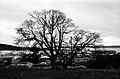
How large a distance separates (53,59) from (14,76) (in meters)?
30.4

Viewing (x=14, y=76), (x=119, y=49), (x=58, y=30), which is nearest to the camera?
(x=14, y=76)

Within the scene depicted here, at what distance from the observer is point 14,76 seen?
1667 cm

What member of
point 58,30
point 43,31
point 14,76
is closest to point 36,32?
point 43,31

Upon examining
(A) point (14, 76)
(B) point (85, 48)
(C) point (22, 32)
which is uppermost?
(C) point (22, 32)

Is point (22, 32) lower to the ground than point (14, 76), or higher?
higher

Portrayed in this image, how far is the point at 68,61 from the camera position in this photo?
1833 inches

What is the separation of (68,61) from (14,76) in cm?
3036

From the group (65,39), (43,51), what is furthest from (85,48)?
(43,51)

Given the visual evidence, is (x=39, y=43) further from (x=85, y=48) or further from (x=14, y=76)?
(x=14, y=76)

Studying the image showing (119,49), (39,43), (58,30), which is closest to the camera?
(39,43)

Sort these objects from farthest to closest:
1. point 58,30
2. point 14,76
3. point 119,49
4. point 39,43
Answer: point 119,49, point 58,30, point 39,43, point 14,76

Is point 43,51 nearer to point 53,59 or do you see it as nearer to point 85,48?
point 53,59

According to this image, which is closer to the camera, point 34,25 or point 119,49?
point 34,25

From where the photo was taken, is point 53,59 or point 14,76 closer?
point 14,76
